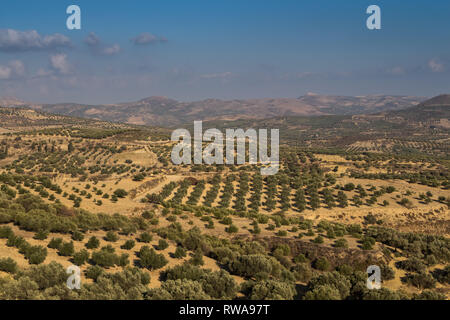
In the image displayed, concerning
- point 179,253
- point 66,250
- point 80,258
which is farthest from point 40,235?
point 179,253

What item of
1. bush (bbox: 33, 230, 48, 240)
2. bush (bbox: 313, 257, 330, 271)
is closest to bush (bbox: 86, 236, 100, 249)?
bush (bbox: 33, 230, 48, 240)

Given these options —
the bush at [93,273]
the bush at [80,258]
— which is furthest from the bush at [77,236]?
the bush at [93,273]

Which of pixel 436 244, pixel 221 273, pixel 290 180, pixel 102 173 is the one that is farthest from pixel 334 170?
pixel 221 273

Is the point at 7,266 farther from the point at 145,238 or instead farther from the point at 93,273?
the point at 145,238

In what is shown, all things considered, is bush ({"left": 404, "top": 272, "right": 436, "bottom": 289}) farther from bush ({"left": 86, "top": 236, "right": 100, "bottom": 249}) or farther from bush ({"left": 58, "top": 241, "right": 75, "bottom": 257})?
bush ({"left": 58, "top": 241, "right": 75, "bottom": 257})

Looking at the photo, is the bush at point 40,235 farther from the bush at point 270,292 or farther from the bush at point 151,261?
the bush at point 270,292
